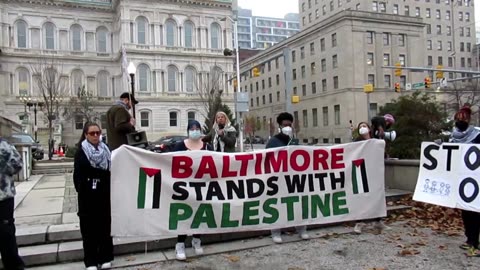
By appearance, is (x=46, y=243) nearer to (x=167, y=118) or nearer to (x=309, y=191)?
(x=309, y=191)

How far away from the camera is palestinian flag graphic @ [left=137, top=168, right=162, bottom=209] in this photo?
583 centimetres

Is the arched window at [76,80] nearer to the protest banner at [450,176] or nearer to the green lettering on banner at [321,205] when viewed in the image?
the green lettering on banner at [321,205]

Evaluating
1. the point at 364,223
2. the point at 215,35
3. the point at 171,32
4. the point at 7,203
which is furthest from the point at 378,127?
the point at 215,35

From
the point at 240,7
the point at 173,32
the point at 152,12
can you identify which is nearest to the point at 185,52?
the point at 173,32

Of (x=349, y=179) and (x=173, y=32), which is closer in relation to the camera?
(x=349, y=179)

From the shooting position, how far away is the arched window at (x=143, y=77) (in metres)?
59.3

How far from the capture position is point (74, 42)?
61.1 m

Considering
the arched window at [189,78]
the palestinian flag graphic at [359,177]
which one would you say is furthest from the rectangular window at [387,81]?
the palestinian flag graphic at [359,177]

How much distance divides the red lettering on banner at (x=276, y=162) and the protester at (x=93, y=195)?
2333 mm

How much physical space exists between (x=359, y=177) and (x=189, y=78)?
57.2 meters

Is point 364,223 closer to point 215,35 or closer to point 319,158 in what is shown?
point 319,158

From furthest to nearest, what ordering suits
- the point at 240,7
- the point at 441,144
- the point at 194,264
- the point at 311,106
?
the point at 240,7, the point at 311,106, the point at 441,144, the point at 194,264

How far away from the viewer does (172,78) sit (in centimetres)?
6181

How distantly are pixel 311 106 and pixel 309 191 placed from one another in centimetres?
6563
